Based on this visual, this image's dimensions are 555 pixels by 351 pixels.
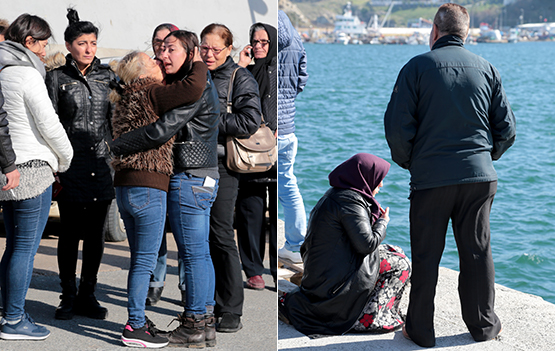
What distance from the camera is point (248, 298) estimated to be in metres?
4.28

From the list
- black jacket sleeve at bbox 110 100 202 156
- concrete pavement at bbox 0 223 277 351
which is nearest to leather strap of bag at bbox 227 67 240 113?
black jacket sleeve at bbox 110 100 202 156

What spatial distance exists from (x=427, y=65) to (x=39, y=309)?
2.65 metres

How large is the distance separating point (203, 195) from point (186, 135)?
318 millimetres

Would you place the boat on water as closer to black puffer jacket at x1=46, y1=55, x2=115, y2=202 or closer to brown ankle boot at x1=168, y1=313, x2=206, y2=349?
black puffer jacket at x1=46, y1=55, x2=115, y2=202

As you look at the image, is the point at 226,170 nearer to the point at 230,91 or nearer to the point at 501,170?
the point at 230,91

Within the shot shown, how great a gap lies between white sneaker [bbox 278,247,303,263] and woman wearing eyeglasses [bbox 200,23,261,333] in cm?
104

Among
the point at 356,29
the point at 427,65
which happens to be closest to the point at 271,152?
the point at 427,65

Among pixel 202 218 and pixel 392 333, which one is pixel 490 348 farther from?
pixel 202 218

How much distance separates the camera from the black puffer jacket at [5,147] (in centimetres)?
324

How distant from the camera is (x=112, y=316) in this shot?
3.87 m

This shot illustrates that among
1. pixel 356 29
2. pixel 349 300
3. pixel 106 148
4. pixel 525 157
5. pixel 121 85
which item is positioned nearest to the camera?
pixel 121 85

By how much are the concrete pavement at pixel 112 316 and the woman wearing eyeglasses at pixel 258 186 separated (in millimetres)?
201

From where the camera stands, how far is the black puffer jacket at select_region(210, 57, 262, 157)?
3.81m

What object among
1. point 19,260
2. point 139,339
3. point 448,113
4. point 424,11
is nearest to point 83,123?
point 19,260
